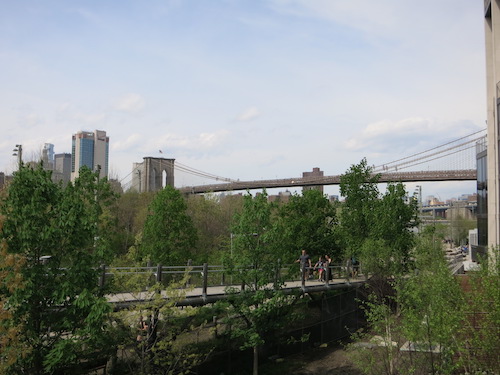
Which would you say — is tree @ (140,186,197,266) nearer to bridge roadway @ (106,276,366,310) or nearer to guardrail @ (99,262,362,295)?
guardrail @ (99,262,362,295)

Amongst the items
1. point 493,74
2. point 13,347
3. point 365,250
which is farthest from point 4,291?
point 493,74

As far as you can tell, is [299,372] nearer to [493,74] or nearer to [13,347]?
[13,347]

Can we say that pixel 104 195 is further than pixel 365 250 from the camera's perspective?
No

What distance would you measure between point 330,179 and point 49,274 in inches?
2669

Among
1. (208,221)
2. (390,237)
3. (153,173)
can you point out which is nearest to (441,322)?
(390,237)

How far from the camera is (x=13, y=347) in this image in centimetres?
1235

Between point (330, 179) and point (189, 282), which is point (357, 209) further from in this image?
point (330, 179)

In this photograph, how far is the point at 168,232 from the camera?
31734 mm

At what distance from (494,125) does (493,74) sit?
260cm

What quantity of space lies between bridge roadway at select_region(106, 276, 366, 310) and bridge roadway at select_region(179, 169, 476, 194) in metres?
32.0

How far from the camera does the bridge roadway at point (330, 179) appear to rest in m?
66.8

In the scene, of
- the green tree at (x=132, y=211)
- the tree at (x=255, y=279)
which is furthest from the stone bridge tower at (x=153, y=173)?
the tree at (x=255, y=279)

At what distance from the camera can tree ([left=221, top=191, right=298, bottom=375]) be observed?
21688 mm

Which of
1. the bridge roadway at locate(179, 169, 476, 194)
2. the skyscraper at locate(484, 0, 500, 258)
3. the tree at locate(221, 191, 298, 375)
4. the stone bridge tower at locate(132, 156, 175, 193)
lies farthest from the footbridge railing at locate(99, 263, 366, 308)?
the stone bridge tower at locate(132, 156, 175, 193)
